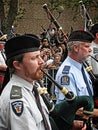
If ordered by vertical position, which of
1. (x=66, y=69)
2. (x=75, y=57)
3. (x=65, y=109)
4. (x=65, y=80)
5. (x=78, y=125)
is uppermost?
(x=75, y=57)

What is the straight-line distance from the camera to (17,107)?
2.79m

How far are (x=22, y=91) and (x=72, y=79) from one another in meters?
1.58

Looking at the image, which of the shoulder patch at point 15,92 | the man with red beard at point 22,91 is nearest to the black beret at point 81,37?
the man with red beard at point 22,91

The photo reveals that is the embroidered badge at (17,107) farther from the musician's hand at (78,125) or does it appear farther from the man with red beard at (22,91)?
the musician's hand at (78,125)

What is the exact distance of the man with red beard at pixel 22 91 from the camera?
2787 millimetres

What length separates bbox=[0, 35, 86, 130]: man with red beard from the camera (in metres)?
2.79

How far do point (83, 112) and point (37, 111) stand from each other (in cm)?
91

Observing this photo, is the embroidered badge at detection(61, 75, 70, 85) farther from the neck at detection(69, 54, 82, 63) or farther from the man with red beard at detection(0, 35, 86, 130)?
the man with red beard at detection(0, 35, 86, 130)

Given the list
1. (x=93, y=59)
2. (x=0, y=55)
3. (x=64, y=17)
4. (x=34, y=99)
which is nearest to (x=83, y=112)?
(x=34, y=99)

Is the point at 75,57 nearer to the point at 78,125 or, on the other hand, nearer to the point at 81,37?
the point at 81,37

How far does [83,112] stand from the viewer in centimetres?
371

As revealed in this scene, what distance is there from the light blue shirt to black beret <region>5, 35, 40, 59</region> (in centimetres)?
130

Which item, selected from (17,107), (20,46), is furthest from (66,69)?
(17,107)

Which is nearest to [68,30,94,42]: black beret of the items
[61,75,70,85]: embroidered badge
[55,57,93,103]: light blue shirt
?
[55,57,93,103]: light blue shirt
